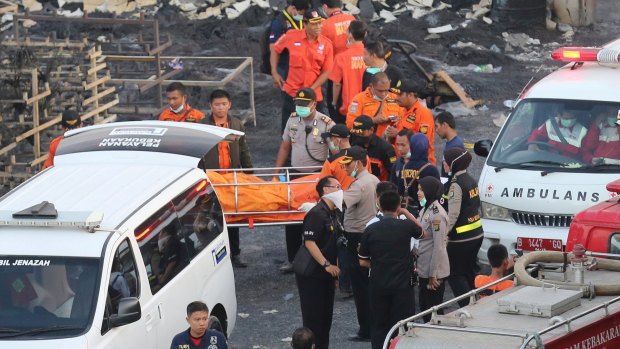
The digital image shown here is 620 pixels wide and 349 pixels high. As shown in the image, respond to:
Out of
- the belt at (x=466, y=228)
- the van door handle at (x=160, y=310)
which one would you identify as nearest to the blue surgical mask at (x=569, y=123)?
the belt at (x=466, y=228)

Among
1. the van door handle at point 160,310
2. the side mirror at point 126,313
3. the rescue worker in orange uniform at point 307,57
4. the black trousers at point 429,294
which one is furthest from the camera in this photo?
the rescue worker in orange uniform at point 307,57

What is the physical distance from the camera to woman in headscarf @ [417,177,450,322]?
1118cm

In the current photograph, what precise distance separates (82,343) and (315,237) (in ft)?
9.57

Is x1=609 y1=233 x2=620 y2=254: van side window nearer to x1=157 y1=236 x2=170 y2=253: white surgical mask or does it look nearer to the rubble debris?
x1=157 y1=236 x2=170 y2=253: white surgical mask

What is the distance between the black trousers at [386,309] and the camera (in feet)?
34.9

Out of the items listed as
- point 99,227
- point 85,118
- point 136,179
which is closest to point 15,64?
point 85,118

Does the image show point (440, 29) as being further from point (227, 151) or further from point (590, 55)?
point (227, 151)

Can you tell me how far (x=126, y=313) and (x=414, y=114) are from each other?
224 inches

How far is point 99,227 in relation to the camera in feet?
30.4

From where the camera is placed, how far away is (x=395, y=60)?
21.4 m

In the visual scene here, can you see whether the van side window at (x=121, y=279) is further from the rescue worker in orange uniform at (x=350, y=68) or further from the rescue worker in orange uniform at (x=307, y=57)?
the rescue worker in orange uniform at (x=307, y=57)

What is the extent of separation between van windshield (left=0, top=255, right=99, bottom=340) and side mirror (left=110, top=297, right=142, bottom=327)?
0.59ft

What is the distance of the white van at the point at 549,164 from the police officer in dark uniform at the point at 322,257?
2128mm

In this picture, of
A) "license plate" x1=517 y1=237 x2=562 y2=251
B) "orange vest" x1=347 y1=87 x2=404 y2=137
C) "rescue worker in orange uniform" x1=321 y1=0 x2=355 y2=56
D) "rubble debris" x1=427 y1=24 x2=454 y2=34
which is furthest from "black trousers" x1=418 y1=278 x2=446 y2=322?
"rubble debris" x1=427 y1=24 x2=454 y2=34
